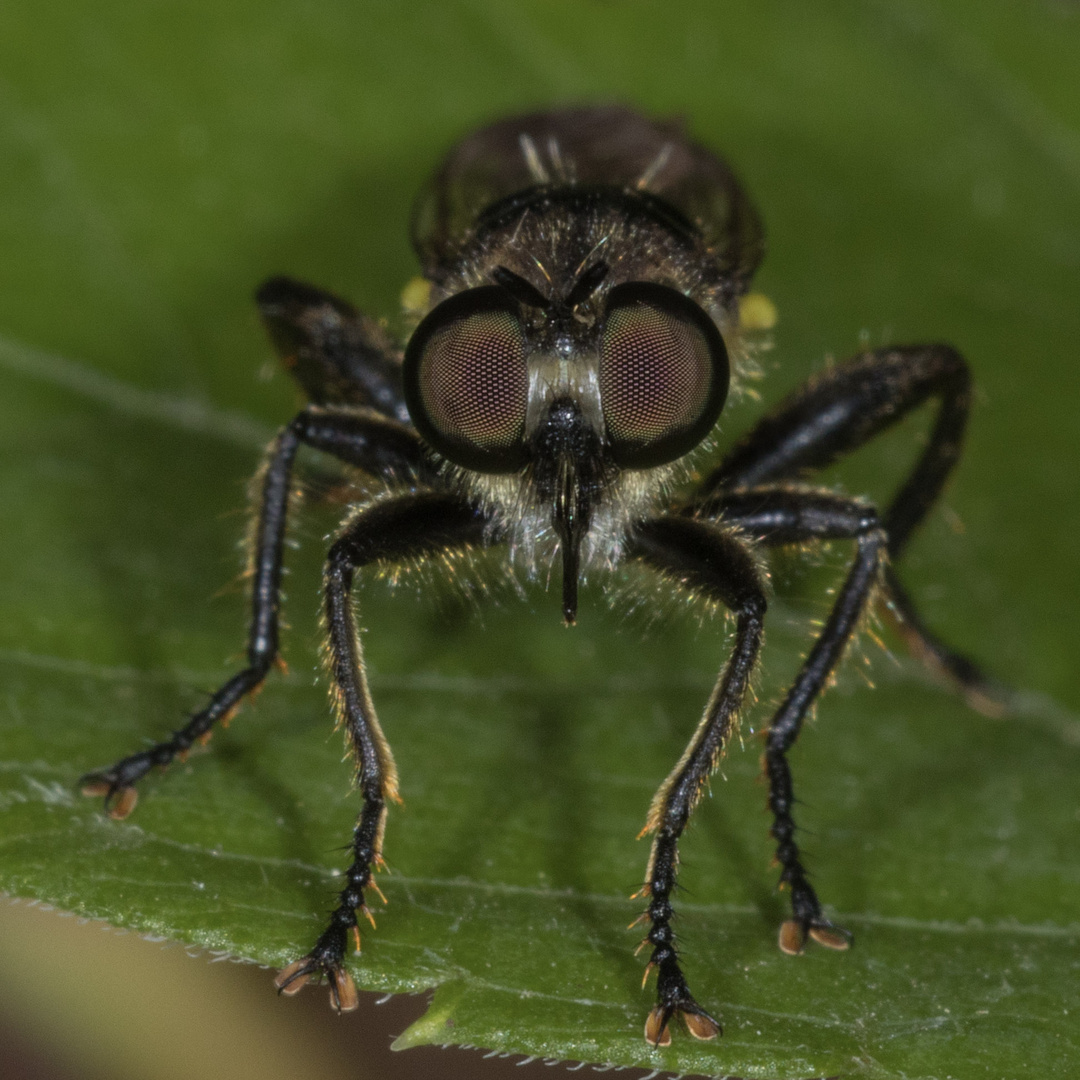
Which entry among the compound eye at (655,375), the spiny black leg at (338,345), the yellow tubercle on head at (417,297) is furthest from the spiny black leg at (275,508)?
the compound eye at (655,375)

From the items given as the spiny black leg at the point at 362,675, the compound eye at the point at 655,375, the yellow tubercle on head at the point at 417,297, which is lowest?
the spiny black leg at the point at 362,675

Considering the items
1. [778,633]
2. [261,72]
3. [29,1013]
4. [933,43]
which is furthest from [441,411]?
[933,43]

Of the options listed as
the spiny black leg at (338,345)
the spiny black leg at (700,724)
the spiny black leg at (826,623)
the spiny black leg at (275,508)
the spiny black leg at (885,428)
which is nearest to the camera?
the spiny black leg at (700,724)

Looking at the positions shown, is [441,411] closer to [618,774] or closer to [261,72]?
[618,774]

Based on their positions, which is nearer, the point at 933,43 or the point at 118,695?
the point at 118,695

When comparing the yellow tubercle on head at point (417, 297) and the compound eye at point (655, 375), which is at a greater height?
the compound eye at point (655, 375)

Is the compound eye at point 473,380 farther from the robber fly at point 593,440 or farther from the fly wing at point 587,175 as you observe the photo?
the fly wing at point 587,175

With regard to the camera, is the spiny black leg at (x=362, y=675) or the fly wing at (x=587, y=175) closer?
the spiny black leg at (x=362, y=675)
